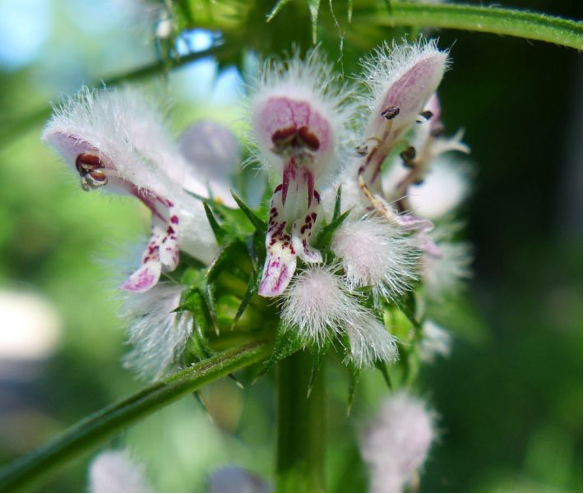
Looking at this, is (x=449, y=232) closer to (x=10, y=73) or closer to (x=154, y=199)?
(x=154, y=199)

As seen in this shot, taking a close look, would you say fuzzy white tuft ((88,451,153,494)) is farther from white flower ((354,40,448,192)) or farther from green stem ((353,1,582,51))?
green stem ((353,1,582,51))

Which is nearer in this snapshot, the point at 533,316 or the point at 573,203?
the point at 533,316

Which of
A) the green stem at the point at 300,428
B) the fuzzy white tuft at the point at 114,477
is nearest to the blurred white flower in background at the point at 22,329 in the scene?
the fuzzy white tuft at the point at 114,477

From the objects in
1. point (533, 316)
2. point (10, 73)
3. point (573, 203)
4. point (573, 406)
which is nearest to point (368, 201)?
point (573, 406)

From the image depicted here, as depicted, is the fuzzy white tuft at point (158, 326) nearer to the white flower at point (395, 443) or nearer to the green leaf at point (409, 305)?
the green leaf at point (409, 305)

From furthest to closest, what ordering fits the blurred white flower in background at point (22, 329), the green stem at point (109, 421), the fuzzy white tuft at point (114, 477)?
the blurred white flower in background at point (22, 329) → the fuzzy white tuft at point (114, 477) → the green stem at point (109, 421)

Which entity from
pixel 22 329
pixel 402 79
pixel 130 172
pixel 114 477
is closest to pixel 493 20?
pixel 402 79

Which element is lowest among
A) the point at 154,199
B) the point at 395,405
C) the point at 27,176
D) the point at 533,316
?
the point at 27,176
